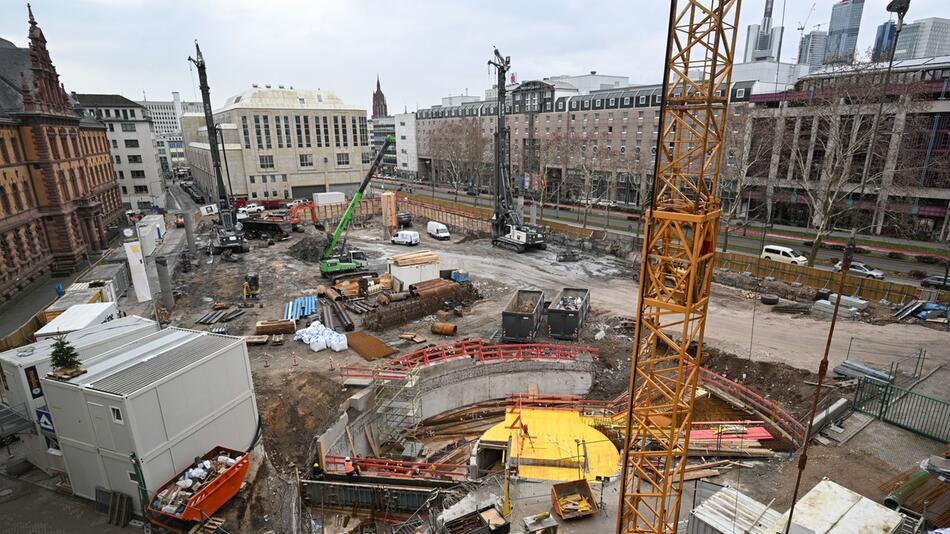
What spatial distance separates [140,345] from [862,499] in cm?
1855

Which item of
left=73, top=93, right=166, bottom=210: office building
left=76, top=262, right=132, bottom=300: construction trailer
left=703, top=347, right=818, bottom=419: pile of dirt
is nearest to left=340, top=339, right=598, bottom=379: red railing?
left=703, top=347, right=818, bottom=419: pile of dirt

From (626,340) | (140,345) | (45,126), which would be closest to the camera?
(140,345)

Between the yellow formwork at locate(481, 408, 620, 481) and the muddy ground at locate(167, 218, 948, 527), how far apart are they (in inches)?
157

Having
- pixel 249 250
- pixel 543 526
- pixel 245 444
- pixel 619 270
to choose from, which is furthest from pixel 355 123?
pixel 543 526

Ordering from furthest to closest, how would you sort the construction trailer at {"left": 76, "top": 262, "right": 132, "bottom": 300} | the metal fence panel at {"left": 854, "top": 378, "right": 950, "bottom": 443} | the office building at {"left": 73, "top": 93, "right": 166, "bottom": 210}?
1. the office building at {"left": 73, "top": 93, "right": 166, "bottom": 210}
2. the construction trailer at {"left": 76, "top": 262, "right": 132, "bottom": 300}
3. the metal fence panel at {"left": 854, "top": 378, "right": 950, "bottom": 443}

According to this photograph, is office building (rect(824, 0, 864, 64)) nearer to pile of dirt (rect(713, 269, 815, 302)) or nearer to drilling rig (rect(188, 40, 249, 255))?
pile of dirt (rect(713, 269, 815, 302))

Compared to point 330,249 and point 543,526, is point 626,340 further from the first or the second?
point 330,249

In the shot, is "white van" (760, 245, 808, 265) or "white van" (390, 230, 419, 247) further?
"white van" (390, 230, 419, 247)

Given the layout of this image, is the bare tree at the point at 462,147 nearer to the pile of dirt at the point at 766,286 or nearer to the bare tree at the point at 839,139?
the bare tree at the point at 839,139

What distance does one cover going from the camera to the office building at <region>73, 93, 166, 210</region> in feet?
210

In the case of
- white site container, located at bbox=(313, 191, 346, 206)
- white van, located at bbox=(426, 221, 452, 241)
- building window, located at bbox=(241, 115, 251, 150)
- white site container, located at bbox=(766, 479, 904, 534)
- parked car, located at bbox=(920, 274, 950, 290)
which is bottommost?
parked car, located at bbox=(920, 274, 950, 290)

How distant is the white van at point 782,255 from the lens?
1334 inches

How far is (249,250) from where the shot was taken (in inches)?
1614

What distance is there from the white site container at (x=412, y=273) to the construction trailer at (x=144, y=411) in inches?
621
